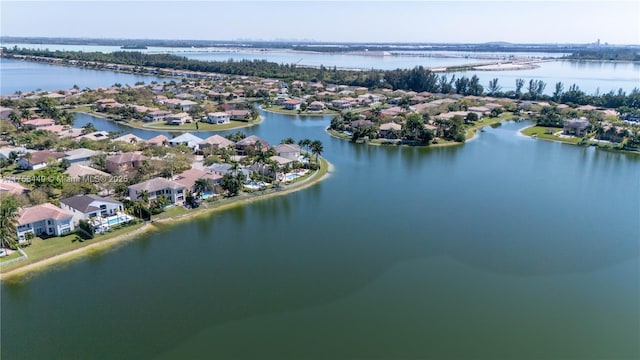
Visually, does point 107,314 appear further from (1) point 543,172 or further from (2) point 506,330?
(1) point 543,172

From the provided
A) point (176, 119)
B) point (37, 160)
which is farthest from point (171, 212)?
point (176, 119)

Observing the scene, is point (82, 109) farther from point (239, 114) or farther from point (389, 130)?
point (389, 130)

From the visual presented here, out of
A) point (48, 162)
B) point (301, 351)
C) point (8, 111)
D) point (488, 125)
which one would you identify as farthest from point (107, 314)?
point (488, 125)

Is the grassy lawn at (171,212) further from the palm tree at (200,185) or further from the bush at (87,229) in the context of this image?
the bush at (87,229)

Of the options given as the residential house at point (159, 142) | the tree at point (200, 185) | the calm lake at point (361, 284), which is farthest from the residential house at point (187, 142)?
the calm lake at point (361, 284)

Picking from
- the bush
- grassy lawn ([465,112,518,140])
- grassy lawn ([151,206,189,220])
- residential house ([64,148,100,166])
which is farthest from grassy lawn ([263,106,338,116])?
the bush
